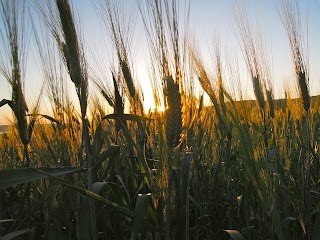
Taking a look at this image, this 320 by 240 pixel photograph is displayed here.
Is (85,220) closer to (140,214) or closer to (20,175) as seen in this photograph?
(140,214)

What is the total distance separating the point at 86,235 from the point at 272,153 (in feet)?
3.49

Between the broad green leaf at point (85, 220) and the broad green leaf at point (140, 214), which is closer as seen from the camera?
the broad green leaf at point (140, 214)

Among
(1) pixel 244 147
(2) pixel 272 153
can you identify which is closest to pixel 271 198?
(1) pixel 244 147

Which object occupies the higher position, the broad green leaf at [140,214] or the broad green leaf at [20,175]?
the broad green leaf at [20,175]

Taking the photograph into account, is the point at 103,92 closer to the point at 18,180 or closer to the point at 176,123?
the point at 176,123

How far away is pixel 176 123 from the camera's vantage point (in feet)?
3.14

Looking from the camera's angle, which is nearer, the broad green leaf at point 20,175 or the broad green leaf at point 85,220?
the broad green leaf at point 20,175

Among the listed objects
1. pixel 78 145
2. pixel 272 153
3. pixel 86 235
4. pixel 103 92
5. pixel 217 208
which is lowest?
pixel 217 208

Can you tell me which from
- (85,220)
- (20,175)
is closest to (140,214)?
(85,220)

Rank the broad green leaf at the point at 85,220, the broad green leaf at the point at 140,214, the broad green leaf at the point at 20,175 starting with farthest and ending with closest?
the broad green leaf at the point at 85,220
the broad green leaf at the point at 140,214
the broad green leaf at the point at 20,175

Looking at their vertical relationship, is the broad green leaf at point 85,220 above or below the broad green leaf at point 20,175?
below

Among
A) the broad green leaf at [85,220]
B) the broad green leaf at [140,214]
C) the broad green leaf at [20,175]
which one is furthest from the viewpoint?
→ the broad green leaf at [85,220]

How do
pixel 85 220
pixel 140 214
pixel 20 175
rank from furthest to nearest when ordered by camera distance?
pixel 85 220, pixel 140 214, pixel 20 175

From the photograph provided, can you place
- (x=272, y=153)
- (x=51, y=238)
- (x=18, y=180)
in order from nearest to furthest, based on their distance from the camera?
(x=18, y=180)
(x=51, y=238)
(x=272, y=153)
